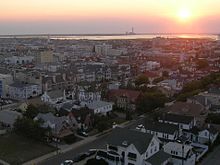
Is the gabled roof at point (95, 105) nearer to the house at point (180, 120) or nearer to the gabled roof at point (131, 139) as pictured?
the house at point (180, 120)

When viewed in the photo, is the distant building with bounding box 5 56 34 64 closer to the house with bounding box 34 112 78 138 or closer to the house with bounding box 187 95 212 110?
the house with bounding box 187 95 212 110

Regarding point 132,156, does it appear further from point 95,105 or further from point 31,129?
point 95,105

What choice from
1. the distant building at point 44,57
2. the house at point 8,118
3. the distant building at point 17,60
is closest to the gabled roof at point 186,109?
the house at point 8,118

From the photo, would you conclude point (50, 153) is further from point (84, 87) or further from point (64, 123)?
point (84, 87)

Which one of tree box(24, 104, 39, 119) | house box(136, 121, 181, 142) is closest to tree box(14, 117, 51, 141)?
tree box(24, 104, 39, 119)

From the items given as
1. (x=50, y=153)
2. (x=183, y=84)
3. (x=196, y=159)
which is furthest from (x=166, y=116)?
(x=183, y=84)

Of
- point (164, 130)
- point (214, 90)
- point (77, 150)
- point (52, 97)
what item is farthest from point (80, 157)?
point (214, 90)
